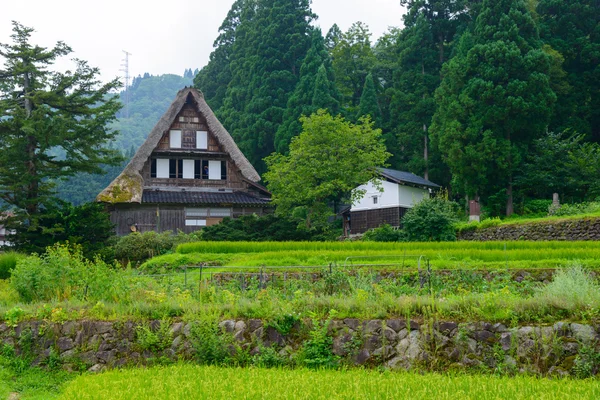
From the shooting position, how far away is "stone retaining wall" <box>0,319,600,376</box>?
848 cm

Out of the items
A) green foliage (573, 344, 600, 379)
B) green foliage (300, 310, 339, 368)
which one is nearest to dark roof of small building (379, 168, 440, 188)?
green foliage (300, 310, 339, 368)

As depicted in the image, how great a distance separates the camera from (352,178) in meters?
30.3

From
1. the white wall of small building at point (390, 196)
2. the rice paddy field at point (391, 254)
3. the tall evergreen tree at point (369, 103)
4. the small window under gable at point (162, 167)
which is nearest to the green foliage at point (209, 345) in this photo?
the rice paddy field at point (391, 254)

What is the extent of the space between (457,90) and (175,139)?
1607 centimetres

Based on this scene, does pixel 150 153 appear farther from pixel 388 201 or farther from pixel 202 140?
pixel 388 201

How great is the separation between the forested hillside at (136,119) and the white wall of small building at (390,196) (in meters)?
40.6

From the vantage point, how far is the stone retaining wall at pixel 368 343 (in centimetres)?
848

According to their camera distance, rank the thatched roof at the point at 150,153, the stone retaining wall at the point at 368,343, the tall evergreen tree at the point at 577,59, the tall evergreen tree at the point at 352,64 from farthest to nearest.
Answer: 1. the tall evergreen tree at the point at 352,64
2. the tall evergreen tree at the point at 577,59
3. the thatched roof at the point at 150,153
4. the stone retaining wall at the point at 368,343

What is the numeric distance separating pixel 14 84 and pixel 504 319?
77.0ft

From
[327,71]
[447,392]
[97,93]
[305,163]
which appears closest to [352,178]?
[305,163]

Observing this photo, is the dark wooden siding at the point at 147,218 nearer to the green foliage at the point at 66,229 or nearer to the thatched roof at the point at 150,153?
the thatched roof at the point at 150,153

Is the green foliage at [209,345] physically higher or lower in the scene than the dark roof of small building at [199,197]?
lower

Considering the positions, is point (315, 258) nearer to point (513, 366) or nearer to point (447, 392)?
point (513, 366)

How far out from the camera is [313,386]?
7.57m
